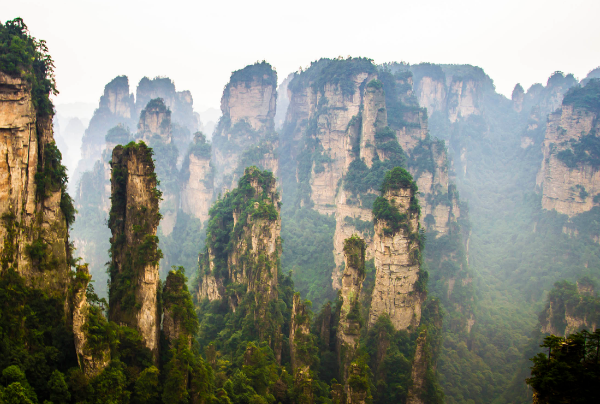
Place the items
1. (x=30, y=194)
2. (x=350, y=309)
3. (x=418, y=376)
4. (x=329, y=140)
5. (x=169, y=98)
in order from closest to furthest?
(x=30, y=194)
(x=418, y=376)
(x=350, y=309)
(x=329, y=140)
(x=169, y=98)

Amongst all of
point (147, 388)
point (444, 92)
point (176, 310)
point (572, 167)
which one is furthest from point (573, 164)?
point (147, 388)

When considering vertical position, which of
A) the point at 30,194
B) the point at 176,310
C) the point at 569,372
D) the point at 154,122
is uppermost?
the point at 154,122

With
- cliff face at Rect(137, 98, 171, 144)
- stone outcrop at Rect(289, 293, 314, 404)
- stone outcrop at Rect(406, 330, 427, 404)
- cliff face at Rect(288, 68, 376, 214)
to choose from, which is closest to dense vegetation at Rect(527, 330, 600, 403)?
stone outcrop at Rect(406, 330, 427, 404)

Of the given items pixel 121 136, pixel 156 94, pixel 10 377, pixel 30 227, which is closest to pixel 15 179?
pixel 30 227

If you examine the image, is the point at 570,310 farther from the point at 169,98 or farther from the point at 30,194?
the point at 169,98

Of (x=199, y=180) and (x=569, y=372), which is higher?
(x=199, y=180)

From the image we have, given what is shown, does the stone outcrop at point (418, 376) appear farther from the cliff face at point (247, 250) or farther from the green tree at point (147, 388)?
the green tree at point (147, 388)

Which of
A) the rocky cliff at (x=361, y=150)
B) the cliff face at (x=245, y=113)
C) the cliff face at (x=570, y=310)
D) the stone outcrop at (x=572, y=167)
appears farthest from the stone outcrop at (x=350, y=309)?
the cliff face at (x=245, y=113)

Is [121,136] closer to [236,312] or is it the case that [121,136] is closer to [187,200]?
[187,200]
